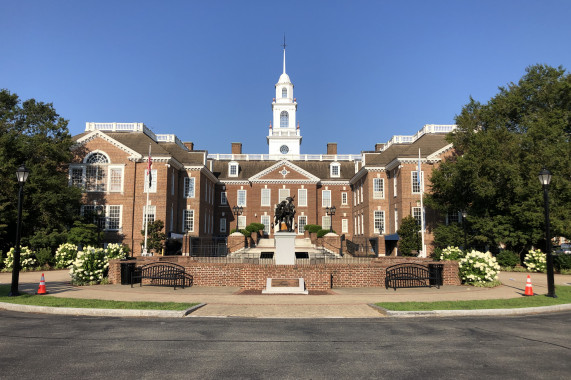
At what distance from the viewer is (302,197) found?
52.4 metres

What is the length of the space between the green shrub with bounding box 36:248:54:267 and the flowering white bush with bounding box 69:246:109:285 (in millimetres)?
10825

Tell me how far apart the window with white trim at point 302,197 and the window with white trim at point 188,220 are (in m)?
14.7

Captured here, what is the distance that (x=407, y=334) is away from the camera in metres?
9.18

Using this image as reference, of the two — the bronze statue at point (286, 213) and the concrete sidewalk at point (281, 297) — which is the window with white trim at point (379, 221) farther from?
the concrete sidewalk at point (281, 297)

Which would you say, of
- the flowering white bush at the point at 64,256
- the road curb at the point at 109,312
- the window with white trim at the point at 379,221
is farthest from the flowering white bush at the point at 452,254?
the flowering white bush at the point at 64,256

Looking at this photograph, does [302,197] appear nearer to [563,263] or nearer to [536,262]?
[536,262]

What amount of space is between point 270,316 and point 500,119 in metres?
29.1

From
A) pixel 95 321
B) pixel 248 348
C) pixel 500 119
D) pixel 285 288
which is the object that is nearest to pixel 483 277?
pixel 285 288

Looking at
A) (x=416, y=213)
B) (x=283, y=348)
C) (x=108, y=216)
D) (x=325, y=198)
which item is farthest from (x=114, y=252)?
(x=325, y=198)

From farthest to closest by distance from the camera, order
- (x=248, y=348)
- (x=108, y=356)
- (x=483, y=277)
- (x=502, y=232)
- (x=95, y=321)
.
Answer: (x=502, y=232) → (x=483, y=277) → (x=95, y=321) → (x=248, y=348) → (x=108, y=356)

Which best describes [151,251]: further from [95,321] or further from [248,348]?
[248,348]

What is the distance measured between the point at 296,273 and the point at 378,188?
2755 centimetres

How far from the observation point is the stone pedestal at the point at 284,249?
20844mm

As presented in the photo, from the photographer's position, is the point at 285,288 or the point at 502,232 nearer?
the point at 285,288
